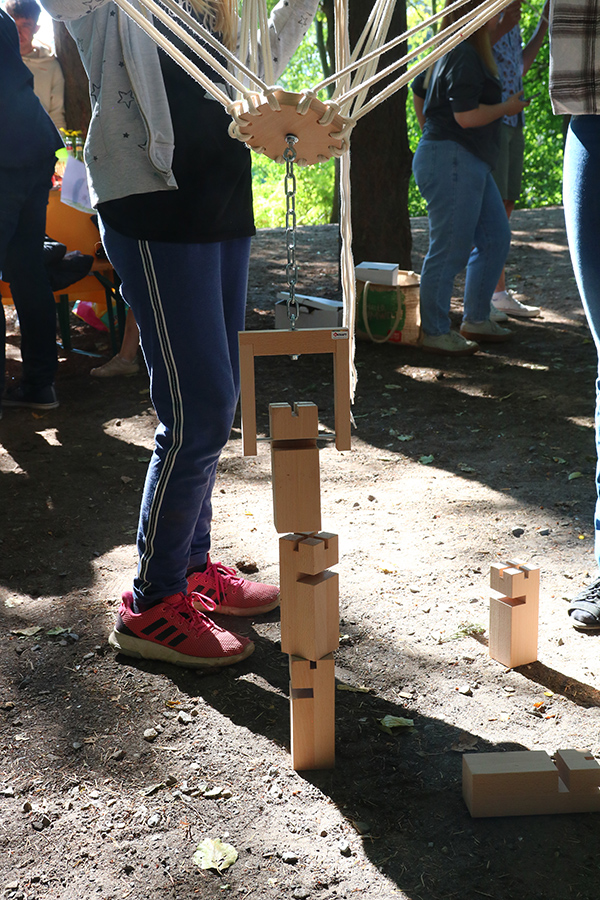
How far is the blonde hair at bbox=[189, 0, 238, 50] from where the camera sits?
176 centimetres

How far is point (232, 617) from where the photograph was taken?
2463mm

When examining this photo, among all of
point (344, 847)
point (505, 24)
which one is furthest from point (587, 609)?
point (505, 24)

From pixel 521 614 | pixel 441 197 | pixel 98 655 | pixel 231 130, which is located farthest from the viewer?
pixel 441 197

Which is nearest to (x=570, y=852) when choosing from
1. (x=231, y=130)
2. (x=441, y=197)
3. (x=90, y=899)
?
(x=90, y=899)

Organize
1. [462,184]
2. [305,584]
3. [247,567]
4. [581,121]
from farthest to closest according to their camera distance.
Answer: [462,184]
[247,567]
[581,121]
[305,584]

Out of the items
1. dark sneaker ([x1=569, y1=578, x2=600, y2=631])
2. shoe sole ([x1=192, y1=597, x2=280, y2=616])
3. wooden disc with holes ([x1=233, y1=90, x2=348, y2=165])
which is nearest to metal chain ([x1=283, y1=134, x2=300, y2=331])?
wooden disc with holes ([x1=233, y1=90, x2=348, y2=165])

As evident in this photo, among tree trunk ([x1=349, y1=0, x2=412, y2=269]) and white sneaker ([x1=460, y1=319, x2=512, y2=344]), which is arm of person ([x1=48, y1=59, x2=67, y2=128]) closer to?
tree trunk ([x1=349, y1=0, x2=412, y2=269])

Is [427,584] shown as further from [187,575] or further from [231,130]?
[231,130]

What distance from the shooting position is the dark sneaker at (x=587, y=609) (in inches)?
92.2

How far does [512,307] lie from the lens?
5977mm

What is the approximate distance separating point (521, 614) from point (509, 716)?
27 centimetres

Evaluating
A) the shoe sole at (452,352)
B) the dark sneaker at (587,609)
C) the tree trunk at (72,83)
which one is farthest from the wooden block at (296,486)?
the tree trunk at (72,83)

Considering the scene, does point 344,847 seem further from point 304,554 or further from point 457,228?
point 457,228

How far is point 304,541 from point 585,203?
117 centimetres
